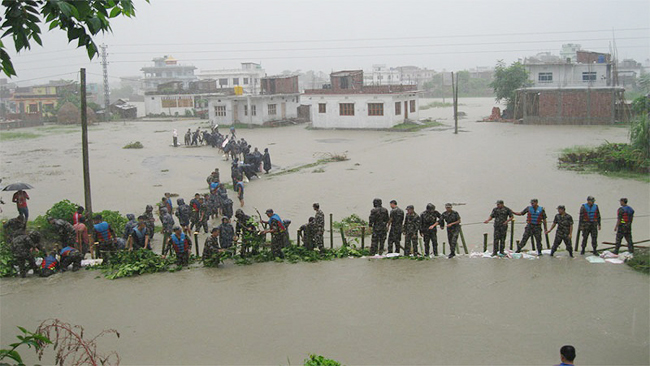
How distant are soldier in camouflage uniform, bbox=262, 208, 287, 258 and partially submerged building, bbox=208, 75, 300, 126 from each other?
33.3m

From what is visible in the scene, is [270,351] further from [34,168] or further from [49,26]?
[34,168]

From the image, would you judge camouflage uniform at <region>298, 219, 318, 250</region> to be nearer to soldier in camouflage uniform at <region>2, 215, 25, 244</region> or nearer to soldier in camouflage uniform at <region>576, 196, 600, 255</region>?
soldier in camouflage uniform at <region>576, 196, 600, 255</region>

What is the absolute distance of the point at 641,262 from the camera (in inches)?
404

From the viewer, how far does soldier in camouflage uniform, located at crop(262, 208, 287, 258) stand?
11.5 meters

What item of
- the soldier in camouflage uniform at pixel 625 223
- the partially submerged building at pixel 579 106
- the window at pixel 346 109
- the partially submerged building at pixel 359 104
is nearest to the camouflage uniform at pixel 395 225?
the soldier in camouflage uniform at pixel 625 223

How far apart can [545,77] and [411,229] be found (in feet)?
136

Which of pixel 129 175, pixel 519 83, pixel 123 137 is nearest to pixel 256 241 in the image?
pixel 129 175

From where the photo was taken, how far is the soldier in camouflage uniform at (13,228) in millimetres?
11738

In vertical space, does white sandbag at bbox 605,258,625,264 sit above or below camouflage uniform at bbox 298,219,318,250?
below

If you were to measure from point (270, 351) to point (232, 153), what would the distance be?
66.6 feet

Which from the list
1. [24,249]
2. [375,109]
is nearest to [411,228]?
[24,249]

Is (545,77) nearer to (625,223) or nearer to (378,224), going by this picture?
(625,223)

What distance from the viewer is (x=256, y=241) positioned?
38.3ft

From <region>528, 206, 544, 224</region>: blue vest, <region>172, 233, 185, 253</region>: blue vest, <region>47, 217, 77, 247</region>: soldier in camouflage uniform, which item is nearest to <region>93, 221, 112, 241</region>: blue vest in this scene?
<region>47, 217, 77, 247</region>: soldier in camouflage uniform
